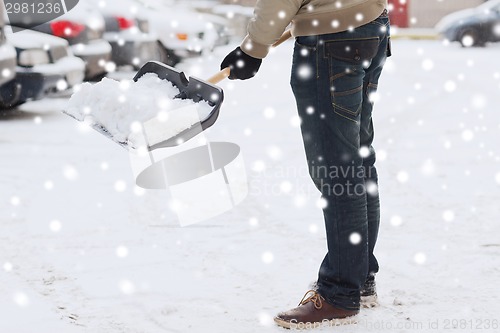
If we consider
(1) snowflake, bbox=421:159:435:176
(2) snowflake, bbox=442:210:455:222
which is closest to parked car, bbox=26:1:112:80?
(1) snowflake, bbox=421:159:435:176

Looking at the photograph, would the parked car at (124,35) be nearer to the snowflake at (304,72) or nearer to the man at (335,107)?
the man at (335,107)

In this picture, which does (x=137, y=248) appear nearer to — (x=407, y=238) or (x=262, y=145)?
(x=407, y=238)

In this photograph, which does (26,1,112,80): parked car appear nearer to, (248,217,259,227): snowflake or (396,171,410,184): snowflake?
(396,171,410,184): snowflake

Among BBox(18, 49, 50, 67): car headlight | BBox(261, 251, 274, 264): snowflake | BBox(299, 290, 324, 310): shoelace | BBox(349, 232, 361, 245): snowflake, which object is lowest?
BBox(18, 49, 50, 67): car headlight

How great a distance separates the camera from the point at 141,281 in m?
3.44

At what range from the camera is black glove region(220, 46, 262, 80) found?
289cm

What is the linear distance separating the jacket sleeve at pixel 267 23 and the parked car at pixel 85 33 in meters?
6.43

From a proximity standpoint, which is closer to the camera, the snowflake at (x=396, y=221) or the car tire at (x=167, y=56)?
the snowflake at (x=396, y=221)

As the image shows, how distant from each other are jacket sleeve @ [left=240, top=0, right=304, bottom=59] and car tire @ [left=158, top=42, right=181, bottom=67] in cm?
969

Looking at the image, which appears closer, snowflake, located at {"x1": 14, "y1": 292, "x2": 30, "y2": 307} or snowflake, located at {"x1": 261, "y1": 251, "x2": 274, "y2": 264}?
snowflake, located at {"x1": 14, "y1": 292, "x2": 30, "y2": 307}

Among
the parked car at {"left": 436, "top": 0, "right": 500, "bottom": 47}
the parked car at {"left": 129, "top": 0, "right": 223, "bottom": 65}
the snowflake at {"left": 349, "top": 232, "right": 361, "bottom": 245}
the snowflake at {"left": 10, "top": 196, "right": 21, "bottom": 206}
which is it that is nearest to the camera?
the snowflake at {"left": 349, "top": 232, "right": 361, "bottom": 245}

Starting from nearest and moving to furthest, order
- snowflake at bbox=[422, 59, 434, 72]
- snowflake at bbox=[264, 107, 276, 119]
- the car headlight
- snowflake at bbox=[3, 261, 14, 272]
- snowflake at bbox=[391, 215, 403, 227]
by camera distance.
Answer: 1. snowflake at bbox=[3, 261, 14, 272]
2. snowflake at bbox=[391, 215, 403, 227]
3. the car headlight
4. snowflake at bbox=[264, 107, 276, 119]
5. snowflake at bbox=[422, 59, 434, 72]

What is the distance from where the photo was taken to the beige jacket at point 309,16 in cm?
265

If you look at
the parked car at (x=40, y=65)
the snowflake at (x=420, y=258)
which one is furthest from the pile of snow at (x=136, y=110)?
the parked car at (x=40, y=65)
